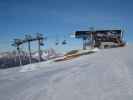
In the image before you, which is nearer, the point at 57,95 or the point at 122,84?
the point at 57,95

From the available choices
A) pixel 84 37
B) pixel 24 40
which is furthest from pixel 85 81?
pixel 24 40

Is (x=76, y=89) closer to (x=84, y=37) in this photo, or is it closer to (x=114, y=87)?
(x=114, y=87)

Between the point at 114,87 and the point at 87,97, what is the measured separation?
43.1 inches

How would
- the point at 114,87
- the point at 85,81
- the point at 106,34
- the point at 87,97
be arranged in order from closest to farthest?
the point at 87,97, the point at 114,87, the point at 85,81, the point at 106,34

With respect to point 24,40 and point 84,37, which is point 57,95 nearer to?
point 84,37

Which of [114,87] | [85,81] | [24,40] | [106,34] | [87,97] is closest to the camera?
[87,97]

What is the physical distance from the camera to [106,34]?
1137 inches

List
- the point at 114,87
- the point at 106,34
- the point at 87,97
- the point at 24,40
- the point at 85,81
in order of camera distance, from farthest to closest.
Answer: the point at 24,40, the point at 106,34, the point at 85,81, the point at 114,87, the point at 87,97

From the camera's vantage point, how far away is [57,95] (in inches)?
207

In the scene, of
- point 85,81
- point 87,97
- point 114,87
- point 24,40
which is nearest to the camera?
point 87,97

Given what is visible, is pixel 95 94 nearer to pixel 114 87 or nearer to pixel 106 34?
pixel 114 87

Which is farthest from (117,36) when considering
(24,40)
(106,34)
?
(24,40)

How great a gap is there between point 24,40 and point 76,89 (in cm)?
2810

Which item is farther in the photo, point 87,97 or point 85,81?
point 85,81
